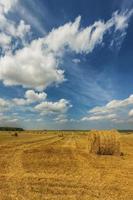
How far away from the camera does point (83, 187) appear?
25.4 feet

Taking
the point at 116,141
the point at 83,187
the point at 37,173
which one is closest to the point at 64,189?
the point at 83,187

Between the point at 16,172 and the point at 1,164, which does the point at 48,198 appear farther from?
the point at 1,164

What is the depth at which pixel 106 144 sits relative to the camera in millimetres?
16484

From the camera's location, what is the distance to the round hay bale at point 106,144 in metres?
16.3

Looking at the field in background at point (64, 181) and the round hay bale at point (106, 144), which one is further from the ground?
the round hay bale at point (106, 144)

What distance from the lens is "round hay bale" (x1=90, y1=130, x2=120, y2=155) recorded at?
16344mm

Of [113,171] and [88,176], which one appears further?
[113,171]

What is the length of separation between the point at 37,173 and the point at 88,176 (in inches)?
71.7

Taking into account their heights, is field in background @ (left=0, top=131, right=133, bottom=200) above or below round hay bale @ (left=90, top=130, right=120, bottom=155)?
below

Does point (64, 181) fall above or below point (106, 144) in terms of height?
below

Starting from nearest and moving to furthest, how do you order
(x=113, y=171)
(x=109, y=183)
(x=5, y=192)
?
(x=5, y=192) → (x=109, y=183) → (x=113, y=171)

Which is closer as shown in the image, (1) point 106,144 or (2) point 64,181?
(2) point 64,181

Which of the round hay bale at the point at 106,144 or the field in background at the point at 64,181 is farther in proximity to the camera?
the round hay bale at the point at 106,144

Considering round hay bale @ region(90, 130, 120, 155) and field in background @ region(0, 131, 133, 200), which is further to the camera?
round hay bale @ region(90, 130, 120, 155)
